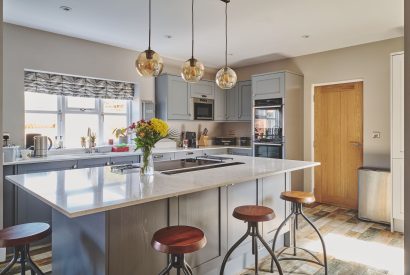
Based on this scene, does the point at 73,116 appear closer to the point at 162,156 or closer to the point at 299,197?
the point at 162,156

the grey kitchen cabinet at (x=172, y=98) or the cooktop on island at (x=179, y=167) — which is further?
the grey kitchen cabinet at (x=172, y=98)

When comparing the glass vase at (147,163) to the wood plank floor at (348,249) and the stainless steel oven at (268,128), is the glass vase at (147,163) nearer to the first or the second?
the wood plank floor at (348,249)

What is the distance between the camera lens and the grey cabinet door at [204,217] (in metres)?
2.13

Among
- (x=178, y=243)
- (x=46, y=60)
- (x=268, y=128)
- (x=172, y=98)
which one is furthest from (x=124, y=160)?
(x=178, y=243)

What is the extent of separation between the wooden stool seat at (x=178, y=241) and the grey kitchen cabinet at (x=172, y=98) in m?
3.28

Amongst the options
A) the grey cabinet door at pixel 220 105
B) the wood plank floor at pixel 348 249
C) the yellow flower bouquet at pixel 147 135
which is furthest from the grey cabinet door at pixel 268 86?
the yellow flower bouquet at pixel 147 135

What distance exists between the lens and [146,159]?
7.45 ft

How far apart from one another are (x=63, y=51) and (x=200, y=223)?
317 cm

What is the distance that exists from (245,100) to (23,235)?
452cm

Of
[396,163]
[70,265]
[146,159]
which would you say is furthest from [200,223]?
[396,163]

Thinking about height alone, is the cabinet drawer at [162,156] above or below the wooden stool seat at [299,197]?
above

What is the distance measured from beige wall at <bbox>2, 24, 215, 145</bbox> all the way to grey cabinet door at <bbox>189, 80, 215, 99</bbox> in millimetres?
1140

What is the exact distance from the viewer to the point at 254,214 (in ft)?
7.16

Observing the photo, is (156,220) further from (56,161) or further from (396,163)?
(396,163)
